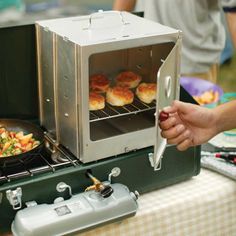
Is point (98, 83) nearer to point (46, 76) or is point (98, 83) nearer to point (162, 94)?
point (46, 76)

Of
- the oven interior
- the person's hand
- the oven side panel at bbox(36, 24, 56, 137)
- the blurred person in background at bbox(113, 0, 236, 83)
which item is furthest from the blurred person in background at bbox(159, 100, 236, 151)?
the blurred person in background at bbox(113, 0, 236, 83)

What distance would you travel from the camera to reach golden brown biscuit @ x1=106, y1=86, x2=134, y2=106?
142 cm

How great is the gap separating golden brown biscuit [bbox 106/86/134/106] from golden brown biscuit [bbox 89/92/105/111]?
0.04 meters

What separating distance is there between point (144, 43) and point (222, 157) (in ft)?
1.46

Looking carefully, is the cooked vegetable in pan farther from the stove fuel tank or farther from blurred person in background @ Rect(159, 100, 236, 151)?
blurred person in background @ Rect(159, 100, 236, 151)

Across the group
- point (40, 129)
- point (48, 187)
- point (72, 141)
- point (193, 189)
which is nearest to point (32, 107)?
point (40, 129)

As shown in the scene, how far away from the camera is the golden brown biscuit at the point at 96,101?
1.36m

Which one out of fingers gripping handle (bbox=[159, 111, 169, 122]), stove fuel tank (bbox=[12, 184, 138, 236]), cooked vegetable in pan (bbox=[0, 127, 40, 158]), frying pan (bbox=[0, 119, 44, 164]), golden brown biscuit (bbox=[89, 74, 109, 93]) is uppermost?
fingers gripping handle (bbox=[159, 111, 169, 122])

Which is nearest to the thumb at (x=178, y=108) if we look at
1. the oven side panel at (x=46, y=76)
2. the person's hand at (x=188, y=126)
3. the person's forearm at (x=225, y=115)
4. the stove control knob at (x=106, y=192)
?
the person's hand at (x=188, y=126)

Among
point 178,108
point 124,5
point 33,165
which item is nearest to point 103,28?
point 178,108

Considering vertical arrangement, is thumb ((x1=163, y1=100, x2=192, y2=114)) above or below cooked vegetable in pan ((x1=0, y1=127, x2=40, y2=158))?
above

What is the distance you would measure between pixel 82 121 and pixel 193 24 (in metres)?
1.27

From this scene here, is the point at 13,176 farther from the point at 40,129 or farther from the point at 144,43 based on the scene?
the point at 144,43

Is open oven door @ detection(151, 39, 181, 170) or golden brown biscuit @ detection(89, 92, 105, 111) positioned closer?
open oven door @ detection(151, 39, 181, 170)
